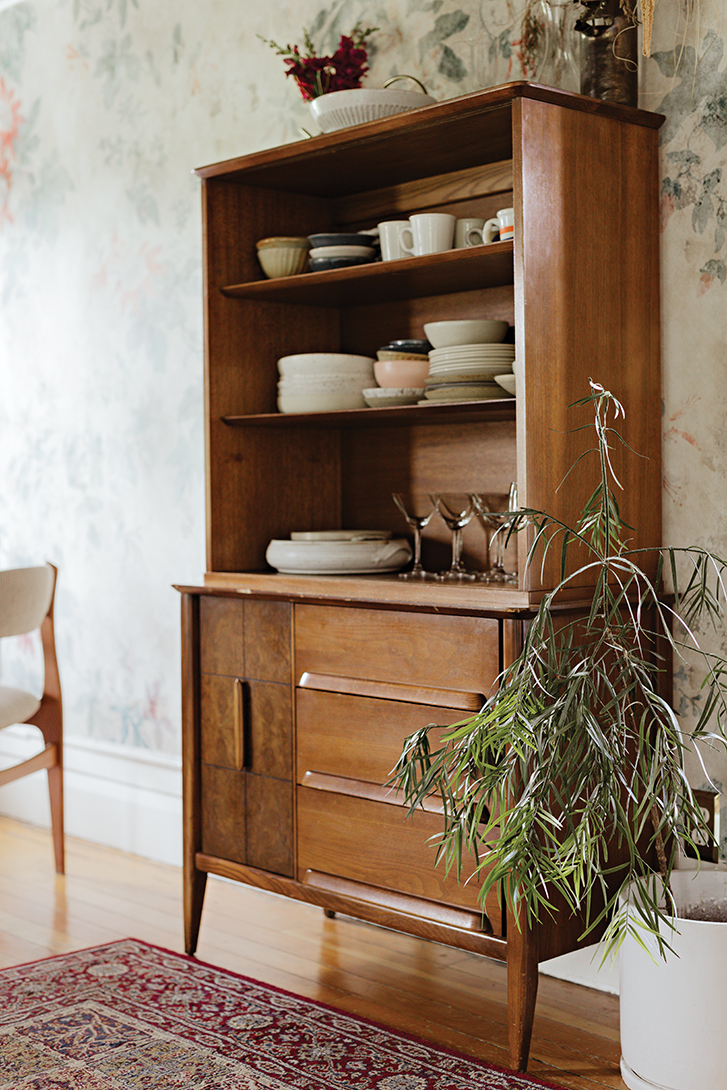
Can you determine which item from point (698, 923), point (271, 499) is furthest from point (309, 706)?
point (698, 923)

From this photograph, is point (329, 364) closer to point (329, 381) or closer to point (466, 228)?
point (329, 381)

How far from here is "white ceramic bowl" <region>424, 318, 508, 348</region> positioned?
2629 mm

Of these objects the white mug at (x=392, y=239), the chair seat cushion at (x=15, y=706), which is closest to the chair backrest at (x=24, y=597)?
→ the chair seat cushion at (x=15, y=706)

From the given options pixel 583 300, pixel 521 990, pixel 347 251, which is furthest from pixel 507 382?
pixel 521 990

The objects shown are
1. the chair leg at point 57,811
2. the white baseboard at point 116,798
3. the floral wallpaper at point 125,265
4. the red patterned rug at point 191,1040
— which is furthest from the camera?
the white baseboard at point 116,798

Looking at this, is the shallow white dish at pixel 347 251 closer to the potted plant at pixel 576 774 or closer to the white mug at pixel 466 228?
the white mug at pixel 466 228

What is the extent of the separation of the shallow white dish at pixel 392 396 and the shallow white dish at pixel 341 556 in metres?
0.33

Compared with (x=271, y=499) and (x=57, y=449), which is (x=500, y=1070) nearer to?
(x=271, y=499)

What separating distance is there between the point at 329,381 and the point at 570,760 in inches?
49.8

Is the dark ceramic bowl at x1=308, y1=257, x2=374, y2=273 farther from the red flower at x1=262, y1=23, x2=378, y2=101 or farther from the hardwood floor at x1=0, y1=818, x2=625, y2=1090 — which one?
the hardwood floor at x1=0, y1=818, x2=625, y2=1090

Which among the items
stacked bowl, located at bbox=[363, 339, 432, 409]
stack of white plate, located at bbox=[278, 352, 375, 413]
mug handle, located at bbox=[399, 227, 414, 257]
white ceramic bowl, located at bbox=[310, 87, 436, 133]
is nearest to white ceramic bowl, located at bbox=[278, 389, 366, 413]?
stack of white plate, located at bbox=[278, 352, 375, 413]

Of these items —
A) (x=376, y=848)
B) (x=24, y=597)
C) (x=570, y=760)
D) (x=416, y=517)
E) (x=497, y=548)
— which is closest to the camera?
(x=570, y=760)

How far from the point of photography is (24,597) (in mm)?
3498

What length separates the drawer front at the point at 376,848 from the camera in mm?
2373
